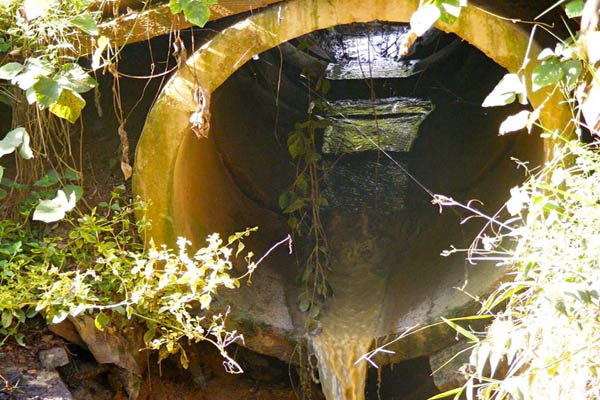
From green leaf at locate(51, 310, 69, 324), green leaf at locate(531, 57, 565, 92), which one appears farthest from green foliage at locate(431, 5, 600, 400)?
green leaf at locate(51, 310, 69, 324)

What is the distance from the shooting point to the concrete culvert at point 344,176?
3689 millimetres

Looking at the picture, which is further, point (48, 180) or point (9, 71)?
point (48, 180)

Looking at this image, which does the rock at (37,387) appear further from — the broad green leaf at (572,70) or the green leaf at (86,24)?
the broad green leaf at (572,70)

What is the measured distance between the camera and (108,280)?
3674 mm

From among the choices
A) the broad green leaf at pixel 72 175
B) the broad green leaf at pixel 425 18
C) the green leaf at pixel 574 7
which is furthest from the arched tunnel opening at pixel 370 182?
the broad green leaf at pixel 425 18

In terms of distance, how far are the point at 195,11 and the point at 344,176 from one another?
2933mm

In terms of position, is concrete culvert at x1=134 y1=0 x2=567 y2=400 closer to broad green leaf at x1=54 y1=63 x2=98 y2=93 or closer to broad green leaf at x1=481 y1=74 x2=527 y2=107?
broad green leaf at x1=54 y1=63 x2=98 y2=93

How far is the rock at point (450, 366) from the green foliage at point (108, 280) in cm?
116

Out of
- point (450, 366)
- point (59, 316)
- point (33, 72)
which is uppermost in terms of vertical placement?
point (33, 72)

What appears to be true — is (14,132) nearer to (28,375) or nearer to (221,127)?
(28,375)

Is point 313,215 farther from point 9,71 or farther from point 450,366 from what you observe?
point 9,71

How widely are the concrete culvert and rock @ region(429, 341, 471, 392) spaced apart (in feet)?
0.17

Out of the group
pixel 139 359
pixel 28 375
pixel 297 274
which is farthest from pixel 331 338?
pixel 28 375

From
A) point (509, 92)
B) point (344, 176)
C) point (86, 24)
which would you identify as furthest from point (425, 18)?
point (344, 176)
